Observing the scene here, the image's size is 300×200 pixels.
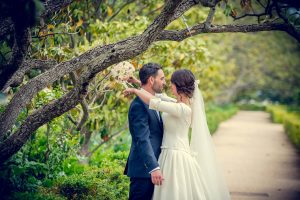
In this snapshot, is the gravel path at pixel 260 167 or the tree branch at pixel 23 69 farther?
the gravel path at pixel 260 167

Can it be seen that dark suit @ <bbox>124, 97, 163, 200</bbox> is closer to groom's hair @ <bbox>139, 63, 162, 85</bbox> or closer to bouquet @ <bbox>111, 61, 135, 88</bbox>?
groom's hair @ <bbox>139, 63, 162, 85</bbox>

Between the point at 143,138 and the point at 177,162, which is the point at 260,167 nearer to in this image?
the point at 177,162

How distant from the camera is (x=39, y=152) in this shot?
727cm

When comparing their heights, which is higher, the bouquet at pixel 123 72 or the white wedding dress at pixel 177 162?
the bouquet at pixel 123 72

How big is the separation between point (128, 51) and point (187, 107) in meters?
0.87

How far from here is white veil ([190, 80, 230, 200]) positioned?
511 centimetres

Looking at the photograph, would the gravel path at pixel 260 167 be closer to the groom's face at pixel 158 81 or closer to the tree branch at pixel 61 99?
the groom's face at pixel 158 81

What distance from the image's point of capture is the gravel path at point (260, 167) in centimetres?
870

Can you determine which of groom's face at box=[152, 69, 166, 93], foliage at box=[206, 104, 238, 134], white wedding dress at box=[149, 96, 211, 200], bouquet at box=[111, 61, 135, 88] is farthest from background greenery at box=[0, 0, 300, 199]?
foliage at box=[206, 104, 238, 134]

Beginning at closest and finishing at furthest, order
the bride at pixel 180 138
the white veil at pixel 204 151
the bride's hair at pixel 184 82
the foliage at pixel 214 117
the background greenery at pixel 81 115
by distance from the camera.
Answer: the bride at pixel 180 138 → the bride's hair at pixel 184 82 → the white veil at pixel 204 151 → the background greenery at pixel 81 115 → the foliage at pixel 214 117

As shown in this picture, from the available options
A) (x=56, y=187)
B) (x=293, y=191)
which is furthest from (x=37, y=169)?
(x=293, y=191)

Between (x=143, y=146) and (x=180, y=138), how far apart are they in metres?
0.56

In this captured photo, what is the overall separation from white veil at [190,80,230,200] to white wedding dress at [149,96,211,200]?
6.8 inches

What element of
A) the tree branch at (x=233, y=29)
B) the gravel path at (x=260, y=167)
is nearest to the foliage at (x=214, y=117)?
the gravel path at (x=260, y=167)
